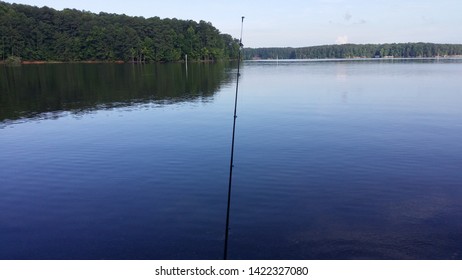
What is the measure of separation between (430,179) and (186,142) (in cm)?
1436

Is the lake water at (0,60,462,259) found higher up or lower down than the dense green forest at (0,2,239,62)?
lower down

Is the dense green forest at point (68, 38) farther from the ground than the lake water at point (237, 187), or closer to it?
farther from the ground

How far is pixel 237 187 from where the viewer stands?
16.8 meters

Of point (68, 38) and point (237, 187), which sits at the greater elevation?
point (68, 38)

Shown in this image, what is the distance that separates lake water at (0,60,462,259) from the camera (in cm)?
1195

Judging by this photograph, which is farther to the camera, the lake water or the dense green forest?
the dense green forest

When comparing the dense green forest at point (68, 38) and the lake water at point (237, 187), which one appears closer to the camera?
the lake water at point (237, 187)

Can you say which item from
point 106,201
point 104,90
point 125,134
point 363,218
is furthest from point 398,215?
point 104,90

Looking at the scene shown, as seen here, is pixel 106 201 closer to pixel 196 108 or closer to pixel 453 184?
pixel 453 184

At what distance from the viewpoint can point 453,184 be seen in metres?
17.0

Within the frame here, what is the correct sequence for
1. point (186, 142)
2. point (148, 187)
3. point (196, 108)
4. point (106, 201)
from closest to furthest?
point (106, 201)
point (148, 187)
point (186, 142)
point (196, 108)

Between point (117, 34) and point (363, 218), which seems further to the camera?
point (117, 34)

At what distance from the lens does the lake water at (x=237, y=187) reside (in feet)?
39.2

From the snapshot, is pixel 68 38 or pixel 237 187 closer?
pixel 237 187
